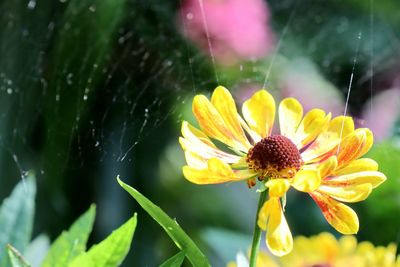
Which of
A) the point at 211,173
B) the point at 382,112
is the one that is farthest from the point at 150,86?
the point at 211,173

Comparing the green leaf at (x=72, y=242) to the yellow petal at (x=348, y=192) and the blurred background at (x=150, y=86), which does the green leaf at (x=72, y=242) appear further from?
the blurred background at (x=150, y=86)

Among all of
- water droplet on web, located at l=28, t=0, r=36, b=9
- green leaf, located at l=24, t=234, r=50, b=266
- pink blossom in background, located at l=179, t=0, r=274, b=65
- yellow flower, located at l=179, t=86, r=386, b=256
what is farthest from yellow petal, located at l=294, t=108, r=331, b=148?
water droplet on web, located at l=28, t=0, r=36, b=9

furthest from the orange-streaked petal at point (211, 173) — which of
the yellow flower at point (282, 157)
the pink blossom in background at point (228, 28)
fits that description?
the pink blossom in background at point (228, 28)

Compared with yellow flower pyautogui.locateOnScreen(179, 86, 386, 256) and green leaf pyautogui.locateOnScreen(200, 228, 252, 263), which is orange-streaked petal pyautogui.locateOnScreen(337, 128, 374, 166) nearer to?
yellow flower pyautogui.locateOnScreen(179, 86, 386, 256)

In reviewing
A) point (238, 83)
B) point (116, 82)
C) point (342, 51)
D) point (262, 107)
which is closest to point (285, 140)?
point (262, 107)

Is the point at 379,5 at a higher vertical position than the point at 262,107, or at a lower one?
lower

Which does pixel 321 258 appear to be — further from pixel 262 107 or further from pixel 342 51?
pixel 342 51
